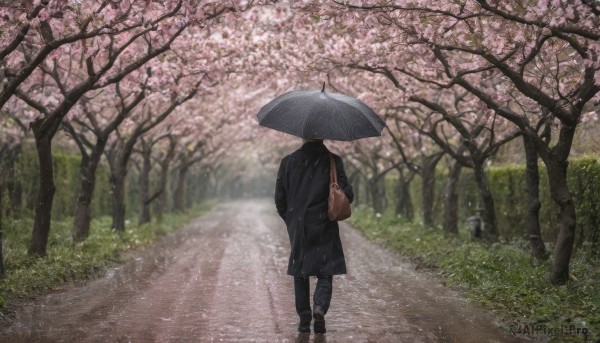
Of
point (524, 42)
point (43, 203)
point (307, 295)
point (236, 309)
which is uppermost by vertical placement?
point (524, 42)

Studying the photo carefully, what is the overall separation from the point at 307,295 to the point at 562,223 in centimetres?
408

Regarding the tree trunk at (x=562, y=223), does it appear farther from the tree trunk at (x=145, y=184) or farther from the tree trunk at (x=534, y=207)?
the tree trunk at (x=145, y=184)

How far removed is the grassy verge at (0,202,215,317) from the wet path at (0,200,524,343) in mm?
348

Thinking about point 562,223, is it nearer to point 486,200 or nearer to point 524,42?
point 524,42

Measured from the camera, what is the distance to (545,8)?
766 centimetres

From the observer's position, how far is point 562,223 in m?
8.93

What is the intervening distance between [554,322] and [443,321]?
1.18 meters

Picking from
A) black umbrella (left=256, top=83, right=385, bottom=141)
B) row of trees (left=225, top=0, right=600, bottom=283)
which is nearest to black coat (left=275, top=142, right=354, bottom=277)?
black umbrella (left=256, top=83, right=385, bottom=141)

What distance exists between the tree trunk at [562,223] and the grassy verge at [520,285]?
21 cm

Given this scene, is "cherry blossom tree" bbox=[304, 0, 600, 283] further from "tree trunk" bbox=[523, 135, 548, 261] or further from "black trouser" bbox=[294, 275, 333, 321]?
"black trouser" bbox=[294, 275, 333, 321]

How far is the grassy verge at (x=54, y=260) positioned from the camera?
29.7ft

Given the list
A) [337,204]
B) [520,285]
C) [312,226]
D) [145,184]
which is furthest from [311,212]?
[145,184]

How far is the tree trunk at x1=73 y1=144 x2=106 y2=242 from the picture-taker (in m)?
15.1

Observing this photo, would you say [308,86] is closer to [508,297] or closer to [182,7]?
[182,7]
